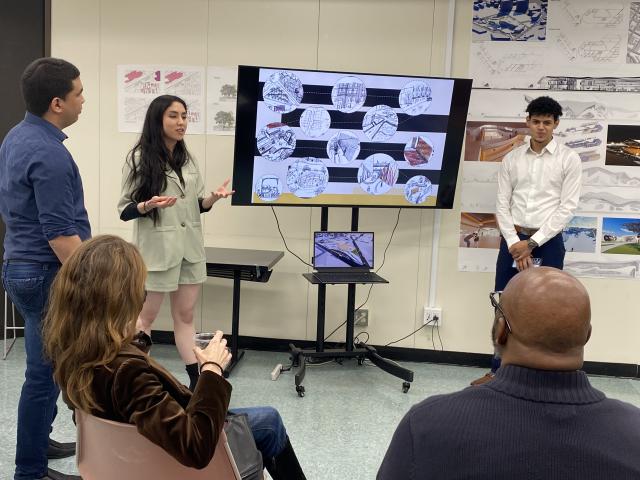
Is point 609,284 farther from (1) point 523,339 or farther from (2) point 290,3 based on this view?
(1) point 523,339

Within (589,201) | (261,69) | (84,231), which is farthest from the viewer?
(589,201)

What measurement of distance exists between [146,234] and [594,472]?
2.35 metres

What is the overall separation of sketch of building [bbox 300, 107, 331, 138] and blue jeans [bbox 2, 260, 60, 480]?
1691 mm

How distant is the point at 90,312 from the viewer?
1.34 metres

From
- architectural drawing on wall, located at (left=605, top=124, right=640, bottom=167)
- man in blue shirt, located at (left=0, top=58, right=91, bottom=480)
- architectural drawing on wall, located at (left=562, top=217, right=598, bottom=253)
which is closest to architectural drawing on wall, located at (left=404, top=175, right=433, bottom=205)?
architectural drawing on wall, located at (left=562, top=217, right=598, bottom=253)

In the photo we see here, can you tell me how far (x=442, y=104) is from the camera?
3.38m

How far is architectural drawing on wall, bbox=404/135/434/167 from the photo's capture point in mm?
3420

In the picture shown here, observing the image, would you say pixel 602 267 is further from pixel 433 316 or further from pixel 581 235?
pixel 433 316

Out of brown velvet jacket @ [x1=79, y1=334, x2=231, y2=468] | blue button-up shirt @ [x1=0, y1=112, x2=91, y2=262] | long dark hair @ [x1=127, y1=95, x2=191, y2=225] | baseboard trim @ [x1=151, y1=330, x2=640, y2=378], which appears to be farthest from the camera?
baseboard trim @ [x1=151, y1=330, x2=640, y2=378]

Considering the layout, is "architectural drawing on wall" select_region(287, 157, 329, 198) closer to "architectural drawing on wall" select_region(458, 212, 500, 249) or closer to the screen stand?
the screen stand

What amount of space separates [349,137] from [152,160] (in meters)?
1.16

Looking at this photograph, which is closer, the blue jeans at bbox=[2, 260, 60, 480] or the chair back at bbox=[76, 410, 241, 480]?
the chair back at bbox=[76, 410, 241, 480]

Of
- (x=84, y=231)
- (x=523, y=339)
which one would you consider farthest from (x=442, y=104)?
(x=523, y=339)

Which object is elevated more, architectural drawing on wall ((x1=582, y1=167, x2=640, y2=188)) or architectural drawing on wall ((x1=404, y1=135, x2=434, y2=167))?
→ architectural drawing on wall ((x1=404, y1=135, x2=434, y2=167))
